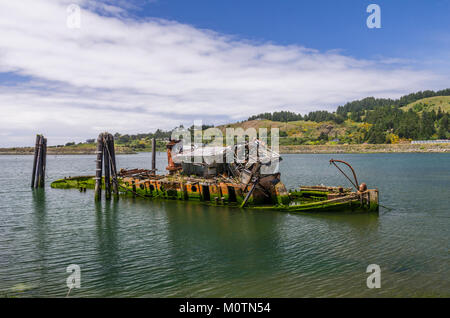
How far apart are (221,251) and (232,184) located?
13474mm

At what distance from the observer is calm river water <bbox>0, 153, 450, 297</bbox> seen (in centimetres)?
1448

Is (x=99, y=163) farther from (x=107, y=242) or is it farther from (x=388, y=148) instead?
(x=388, y=148)

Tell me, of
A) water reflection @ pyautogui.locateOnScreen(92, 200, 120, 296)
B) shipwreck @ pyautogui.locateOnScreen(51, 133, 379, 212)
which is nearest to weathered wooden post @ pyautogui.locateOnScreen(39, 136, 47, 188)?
shipwreck @ pyautogui.locateOnScreen(51, 133, 379, 212)

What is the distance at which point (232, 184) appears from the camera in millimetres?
32625

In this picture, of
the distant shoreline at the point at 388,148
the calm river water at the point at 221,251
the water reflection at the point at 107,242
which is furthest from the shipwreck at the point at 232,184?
the distant shoreline at the point at 388,148

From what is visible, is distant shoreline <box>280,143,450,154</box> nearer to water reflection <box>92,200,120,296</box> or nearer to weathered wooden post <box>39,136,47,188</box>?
weathered wooden post <box>39,136,47,188</box>

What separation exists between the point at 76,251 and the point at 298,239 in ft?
47.8

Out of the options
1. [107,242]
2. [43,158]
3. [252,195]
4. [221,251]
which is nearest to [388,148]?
[252,195]

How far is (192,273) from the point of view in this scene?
1608 cm

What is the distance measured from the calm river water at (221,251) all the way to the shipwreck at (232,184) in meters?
1.37

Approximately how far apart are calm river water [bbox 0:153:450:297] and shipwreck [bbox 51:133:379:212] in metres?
1.37

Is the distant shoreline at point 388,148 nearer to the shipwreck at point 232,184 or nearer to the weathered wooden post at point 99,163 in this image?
the shipwreck at point 232,184
